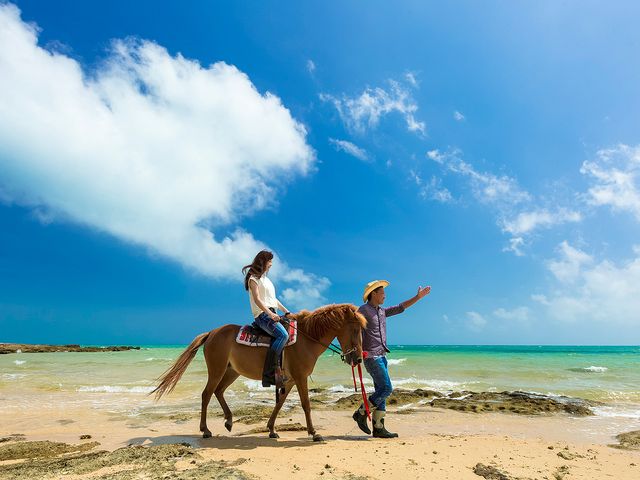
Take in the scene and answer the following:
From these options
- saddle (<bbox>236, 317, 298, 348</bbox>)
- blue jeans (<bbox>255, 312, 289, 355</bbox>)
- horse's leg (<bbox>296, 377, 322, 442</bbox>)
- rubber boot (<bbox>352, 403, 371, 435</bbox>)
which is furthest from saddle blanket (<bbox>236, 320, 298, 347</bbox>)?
rubber boot (<bbox>352, 403, 371, 435</bbox>)

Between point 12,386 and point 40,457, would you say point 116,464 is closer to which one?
point 40,457

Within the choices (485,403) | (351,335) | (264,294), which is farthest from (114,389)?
(485,403)

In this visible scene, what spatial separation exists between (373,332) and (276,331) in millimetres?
1495

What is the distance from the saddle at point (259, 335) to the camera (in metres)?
6.07

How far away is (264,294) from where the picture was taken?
607cm

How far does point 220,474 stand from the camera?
409 cm

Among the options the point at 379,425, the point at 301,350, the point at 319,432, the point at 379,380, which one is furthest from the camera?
the point at 319,432

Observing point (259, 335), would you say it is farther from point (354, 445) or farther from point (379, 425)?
point (379, 425)

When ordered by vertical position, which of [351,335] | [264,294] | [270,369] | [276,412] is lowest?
[276,412]

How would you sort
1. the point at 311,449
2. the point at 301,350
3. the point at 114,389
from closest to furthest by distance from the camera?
the point at 311,449 → the point at 301,350 → the point at 114,389

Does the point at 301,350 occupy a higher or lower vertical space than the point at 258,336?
lower

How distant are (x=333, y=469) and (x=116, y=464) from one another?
237 cm

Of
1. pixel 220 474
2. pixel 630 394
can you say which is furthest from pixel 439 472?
pixel 630 394

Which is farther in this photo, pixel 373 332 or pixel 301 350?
pixel 373 332
